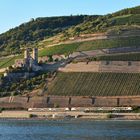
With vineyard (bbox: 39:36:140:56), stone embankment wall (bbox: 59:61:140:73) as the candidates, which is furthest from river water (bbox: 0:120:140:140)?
vineyard (bbox: 39:36:140:56)

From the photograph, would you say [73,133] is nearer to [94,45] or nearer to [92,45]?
[94,45]

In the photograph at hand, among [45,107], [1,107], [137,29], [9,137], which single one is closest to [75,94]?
[45,107]

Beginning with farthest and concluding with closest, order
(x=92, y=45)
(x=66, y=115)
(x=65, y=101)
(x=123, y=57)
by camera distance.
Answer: (x=92, y=45)
(x=123, y=57)
(x=65, y=101)
(x=66, y=115)

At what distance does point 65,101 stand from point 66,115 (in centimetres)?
941

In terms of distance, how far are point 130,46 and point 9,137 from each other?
3364 inches

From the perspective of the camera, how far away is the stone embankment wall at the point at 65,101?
140m

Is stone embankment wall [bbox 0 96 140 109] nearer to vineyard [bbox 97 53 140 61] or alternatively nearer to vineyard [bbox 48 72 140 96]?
vineyard [bbox 48 72 140 96]

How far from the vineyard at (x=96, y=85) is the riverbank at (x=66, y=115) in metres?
9.78

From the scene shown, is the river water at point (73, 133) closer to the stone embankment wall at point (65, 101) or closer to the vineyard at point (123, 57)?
the stone embankment wall at point (65, 101)

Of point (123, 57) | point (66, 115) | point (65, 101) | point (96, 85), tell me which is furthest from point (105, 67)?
point (66, 115)

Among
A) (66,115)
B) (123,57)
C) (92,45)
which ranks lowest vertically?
(66,115)

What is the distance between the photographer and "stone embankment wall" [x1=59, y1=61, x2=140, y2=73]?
15612 cm

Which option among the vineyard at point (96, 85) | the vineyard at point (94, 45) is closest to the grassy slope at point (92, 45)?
the vineyard at point (94, 45)

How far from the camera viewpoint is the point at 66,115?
137 m
